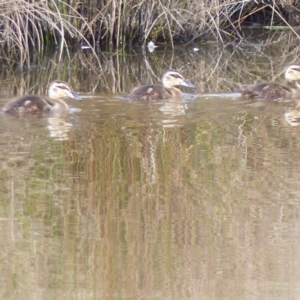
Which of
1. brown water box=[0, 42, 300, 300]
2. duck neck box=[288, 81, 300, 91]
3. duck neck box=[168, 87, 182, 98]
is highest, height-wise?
brown water box=[0, 42, 300, 300]

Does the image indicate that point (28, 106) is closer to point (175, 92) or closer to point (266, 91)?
point (175, 92)

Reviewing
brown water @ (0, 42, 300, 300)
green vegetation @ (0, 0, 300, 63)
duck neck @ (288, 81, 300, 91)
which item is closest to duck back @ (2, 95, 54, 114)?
brown water @ (0, 42, 300, 300)

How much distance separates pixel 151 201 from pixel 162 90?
9.14 feet

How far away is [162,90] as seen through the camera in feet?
23.7

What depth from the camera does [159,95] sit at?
23.5ft

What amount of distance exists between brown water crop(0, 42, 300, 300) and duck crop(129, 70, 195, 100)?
0.38ft

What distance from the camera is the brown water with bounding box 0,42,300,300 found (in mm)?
3590

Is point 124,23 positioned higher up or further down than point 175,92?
higher up

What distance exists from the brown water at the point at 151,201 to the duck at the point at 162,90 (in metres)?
0.12

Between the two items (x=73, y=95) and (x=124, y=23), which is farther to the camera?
(x=124, y=23)

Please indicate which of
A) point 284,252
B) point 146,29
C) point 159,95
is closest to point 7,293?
point 284,252

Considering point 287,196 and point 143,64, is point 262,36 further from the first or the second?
point 287,196

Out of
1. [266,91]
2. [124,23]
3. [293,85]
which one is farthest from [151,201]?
[124,23]

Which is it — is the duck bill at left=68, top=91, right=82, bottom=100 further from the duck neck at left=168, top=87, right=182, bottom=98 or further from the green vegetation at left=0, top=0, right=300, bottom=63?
the green vegetation at left=0, top=0, right=300, bottom=63
